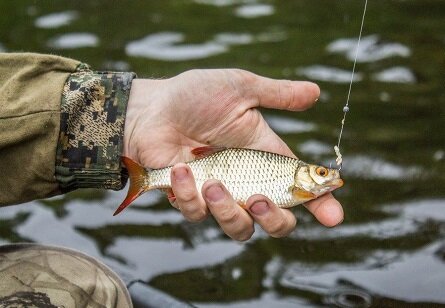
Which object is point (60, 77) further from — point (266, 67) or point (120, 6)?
point (120, 6)

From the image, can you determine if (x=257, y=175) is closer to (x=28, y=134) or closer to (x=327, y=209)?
(x=327, y=209)

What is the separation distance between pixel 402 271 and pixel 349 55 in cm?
312

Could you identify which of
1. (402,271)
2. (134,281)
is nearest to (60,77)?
(134,281)

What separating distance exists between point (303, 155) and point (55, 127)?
7.53 feet

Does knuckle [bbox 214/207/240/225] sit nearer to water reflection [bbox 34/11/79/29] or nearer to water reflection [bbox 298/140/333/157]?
water reflection [bbox 298/140/333/157]

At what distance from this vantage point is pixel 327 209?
3404mm

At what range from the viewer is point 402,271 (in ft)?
13.9

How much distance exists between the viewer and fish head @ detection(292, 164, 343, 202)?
10.8ft

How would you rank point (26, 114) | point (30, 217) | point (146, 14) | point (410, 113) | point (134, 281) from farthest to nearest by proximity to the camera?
point (146, 14), point (410, 113), point (30, 217), point (134, 281), point (26, 114)

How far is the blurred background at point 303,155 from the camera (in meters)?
4.26

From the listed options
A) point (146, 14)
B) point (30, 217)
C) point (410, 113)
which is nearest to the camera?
point (30, 217)

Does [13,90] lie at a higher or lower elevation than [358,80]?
higher

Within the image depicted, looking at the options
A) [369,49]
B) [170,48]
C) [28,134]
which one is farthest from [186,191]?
[170,48]

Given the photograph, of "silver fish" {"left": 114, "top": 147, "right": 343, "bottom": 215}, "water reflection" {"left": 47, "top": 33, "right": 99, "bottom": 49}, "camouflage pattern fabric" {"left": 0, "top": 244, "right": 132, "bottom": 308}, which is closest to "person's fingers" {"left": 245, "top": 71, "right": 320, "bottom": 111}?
"silver fish" {"left": 114, "top": 147, "right": 343, "bottom": 215}
